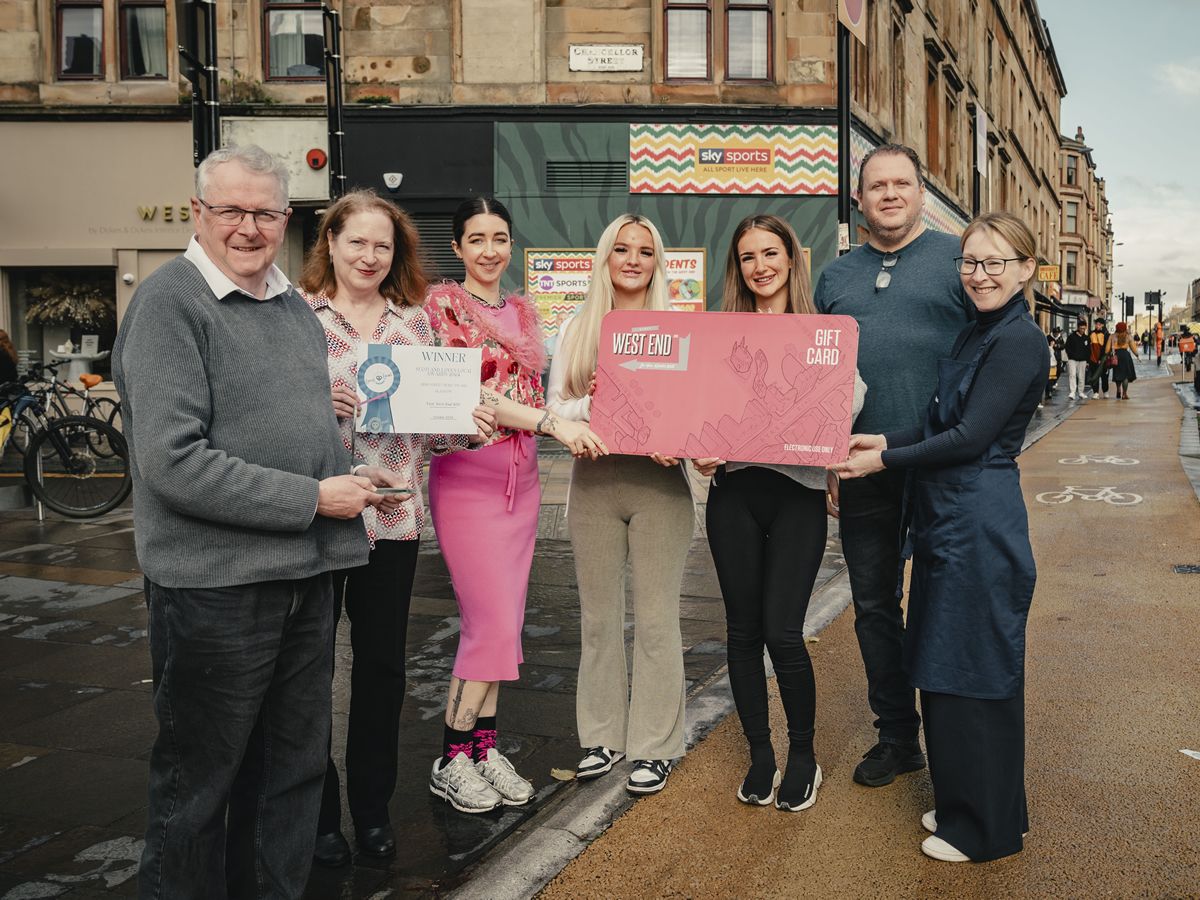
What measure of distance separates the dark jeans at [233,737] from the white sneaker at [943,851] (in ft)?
6.39

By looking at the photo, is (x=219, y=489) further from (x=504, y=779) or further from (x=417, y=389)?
(x=504, y=779)

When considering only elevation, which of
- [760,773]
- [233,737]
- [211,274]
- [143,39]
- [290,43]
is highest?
[143,39]

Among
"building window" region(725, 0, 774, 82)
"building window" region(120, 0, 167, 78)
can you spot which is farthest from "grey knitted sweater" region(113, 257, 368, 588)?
"building window" region(120, 0, 167, 78)

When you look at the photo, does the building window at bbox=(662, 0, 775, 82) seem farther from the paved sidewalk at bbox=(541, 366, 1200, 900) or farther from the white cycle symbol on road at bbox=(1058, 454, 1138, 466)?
the paved sidewalk at bbox=(541, 366, 1200, 900)

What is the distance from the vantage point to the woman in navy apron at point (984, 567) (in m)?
3.45

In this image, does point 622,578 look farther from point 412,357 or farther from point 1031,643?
point 1031,643

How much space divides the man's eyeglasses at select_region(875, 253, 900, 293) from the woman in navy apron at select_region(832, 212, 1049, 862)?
1.72 ft

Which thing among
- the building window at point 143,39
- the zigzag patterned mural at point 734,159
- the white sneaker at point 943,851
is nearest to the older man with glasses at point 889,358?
the white sneaker at point 943,851

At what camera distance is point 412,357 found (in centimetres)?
337

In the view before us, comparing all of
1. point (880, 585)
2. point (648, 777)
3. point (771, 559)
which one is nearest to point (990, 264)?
point (771, 559)

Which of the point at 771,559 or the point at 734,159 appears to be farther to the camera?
the point at 734,159

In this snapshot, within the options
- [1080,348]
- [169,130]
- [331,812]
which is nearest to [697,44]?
[169,130]

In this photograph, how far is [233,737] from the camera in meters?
2.63

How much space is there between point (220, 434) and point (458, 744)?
1867mm
